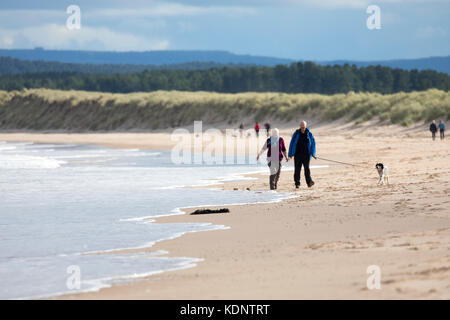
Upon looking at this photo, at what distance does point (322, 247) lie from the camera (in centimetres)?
903

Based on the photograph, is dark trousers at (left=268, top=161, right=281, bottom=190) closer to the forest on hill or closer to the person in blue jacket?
the person in blue jacket

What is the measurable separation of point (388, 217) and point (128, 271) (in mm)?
4623

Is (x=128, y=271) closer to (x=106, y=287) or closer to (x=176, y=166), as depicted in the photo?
(x=106, y=287)

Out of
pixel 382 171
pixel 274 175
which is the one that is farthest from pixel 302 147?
pixel 382 171

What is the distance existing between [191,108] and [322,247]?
6008 centimetres

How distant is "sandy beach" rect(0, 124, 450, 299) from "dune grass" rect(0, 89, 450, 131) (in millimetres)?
28592

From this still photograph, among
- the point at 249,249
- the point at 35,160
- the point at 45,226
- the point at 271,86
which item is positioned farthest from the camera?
the point at 271,86

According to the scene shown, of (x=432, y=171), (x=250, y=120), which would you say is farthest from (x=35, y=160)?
(x=250, y=120)

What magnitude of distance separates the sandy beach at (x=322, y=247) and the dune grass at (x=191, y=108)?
2859 centimetres

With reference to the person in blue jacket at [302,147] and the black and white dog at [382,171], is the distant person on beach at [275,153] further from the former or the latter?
the black and white dog at [382,171]

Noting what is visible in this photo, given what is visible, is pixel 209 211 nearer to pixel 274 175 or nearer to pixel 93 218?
pixel 93 218

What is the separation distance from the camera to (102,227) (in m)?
11.9

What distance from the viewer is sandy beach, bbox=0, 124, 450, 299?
22.5ft

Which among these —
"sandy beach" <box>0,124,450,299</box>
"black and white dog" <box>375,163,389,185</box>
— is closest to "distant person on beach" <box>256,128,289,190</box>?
"sandy beach" <box>0,124,450,299</box>
